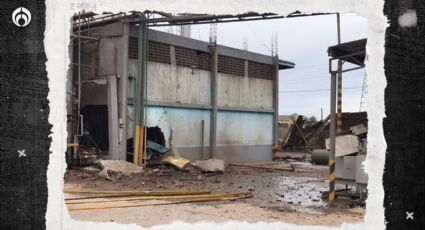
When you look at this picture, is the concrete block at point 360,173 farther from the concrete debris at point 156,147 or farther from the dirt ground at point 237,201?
the concrete debris at point 156,147

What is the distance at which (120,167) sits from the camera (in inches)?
576

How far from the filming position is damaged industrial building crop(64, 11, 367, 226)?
30.3ft

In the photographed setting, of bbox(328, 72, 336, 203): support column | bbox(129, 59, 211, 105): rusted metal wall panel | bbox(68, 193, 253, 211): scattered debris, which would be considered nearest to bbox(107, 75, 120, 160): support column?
bbox(129, 59, 211, 105): rusted metal wall panel

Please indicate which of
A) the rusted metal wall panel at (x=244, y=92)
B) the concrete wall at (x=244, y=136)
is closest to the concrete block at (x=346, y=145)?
the concrete wall at (x=244, y=136)

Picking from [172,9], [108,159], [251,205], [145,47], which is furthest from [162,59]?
[172,9]

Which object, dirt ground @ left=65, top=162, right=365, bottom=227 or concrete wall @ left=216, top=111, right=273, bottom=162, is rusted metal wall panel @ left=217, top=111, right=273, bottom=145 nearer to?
concrete wall @ left=216, top=111, right=273, bottom=162

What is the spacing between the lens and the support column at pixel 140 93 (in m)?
15.9

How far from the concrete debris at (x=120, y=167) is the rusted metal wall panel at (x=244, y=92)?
5886mm

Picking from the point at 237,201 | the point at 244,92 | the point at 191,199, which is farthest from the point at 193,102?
the point at 191,199

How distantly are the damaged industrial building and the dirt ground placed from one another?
0.05 m

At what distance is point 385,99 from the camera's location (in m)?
3.76

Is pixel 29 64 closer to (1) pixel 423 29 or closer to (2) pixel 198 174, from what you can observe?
(1) pixel 423 29

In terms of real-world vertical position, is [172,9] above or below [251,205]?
above

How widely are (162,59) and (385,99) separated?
14.0 m
